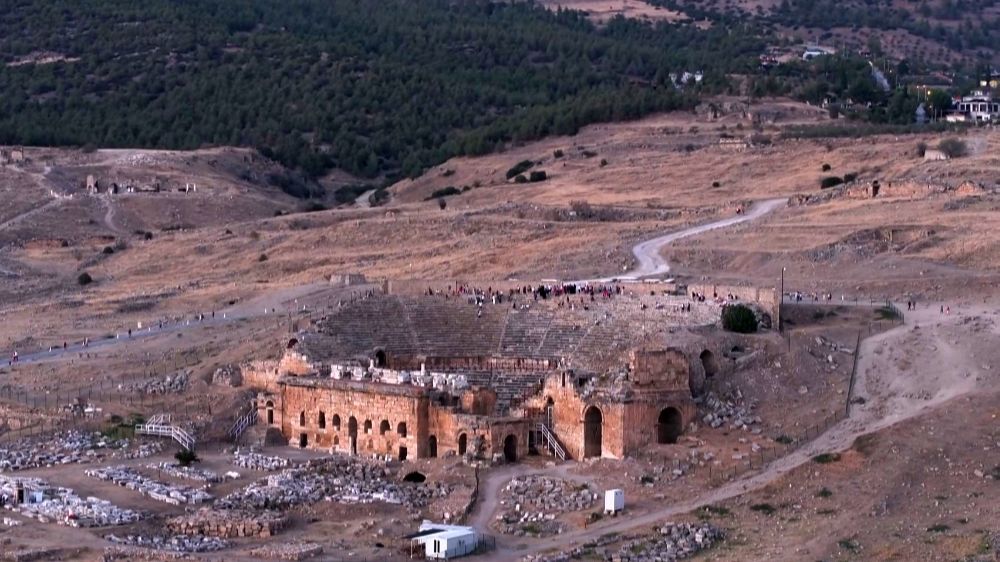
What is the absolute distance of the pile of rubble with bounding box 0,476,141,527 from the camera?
41.1 meters

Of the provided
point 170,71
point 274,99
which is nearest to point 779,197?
point 274,99

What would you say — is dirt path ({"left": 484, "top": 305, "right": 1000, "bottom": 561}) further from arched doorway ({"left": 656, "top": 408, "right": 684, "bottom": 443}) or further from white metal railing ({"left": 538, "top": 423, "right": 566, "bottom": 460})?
white metal railing ({"left": 538, "top": 423, "right": 566, "bottom": 460})

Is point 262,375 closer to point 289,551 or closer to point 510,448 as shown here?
point 510,448

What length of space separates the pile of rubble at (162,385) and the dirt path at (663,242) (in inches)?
445

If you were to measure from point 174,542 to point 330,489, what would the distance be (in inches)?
186

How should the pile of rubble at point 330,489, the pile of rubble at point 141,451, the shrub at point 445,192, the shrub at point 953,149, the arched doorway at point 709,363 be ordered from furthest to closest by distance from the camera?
the shrub at point 445,192 → the shrub at point 953,149 → the arched doorway at point 709,363 → the pile of rubble at point 141,451 → the pile of rubble at point 330,489

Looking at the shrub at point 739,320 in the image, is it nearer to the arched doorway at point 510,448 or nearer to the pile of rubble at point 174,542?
the arched doorway at point 510,448

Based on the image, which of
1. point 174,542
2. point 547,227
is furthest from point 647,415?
point 547,227

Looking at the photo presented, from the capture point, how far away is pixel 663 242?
66.4 m

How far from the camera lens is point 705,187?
83.0 m

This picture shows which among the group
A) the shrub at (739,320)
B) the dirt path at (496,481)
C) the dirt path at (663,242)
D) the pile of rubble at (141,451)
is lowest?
the pile of rubble at (141,451)

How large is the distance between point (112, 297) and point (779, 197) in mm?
23260

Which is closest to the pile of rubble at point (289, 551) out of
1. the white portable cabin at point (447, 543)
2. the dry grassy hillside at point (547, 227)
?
the white portable cabin at point (447, 543)

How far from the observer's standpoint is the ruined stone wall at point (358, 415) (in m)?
47.1
